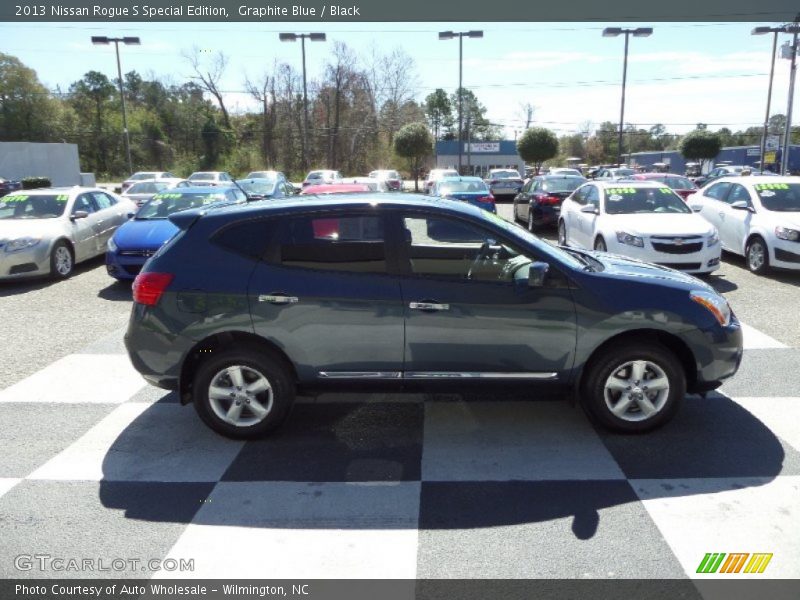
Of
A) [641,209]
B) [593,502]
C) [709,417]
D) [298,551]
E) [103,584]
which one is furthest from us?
[641,209]

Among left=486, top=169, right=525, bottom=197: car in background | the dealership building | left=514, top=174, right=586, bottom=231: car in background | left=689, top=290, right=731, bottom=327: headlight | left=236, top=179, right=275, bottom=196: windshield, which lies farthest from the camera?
the dealership building

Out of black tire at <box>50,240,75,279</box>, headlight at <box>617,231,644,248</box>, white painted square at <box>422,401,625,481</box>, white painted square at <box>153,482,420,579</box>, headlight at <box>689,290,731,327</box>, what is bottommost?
white painted square at <box>153,482,420,579</box>

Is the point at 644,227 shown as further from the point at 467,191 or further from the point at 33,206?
the point at 33,206

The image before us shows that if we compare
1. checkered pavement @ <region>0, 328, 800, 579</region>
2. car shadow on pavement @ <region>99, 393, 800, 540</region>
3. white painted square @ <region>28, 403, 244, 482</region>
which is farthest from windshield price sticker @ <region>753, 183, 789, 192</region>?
white painted square @ <region>28, 403, 244, 482</region>

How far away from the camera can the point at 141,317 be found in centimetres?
455

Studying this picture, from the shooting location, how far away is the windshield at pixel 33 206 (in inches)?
448

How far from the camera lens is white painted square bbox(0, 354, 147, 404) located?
18.5 feet

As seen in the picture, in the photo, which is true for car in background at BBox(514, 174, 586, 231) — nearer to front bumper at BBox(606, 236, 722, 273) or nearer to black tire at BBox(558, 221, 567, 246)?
black tire at BBox(558, 221, 567, 246)

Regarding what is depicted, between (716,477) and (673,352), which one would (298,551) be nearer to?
(716,477)

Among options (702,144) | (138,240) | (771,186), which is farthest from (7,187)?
(702,144)

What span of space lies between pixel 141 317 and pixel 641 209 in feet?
28.5

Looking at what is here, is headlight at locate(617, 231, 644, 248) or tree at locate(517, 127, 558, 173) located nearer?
headlight at locate(617, 231, 644, 248)

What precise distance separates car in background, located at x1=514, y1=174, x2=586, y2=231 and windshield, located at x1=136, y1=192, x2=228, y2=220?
7344mm

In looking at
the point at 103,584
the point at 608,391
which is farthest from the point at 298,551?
the point at 608,391
